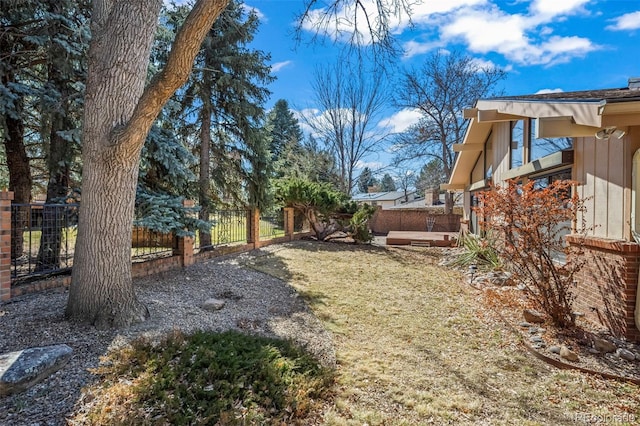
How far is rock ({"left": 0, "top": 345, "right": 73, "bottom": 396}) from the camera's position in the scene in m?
2.60

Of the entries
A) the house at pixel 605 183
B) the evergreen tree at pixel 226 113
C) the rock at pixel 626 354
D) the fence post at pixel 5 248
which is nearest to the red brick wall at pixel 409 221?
the evergreen tree at pixel 226 113

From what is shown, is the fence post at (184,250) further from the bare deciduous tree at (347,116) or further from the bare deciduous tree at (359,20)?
the bare deciduous tree at (347,116)

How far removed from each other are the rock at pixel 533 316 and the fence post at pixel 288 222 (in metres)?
9.55

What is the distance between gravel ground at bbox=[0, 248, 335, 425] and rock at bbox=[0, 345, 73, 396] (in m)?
0.06

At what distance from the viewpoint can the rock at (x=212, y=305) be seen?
16.8 feet

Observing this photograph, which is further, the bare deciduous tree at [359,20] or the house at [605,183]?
the bare deciduous tree at [359,20]

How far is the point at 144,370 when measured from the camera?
9.61 ft

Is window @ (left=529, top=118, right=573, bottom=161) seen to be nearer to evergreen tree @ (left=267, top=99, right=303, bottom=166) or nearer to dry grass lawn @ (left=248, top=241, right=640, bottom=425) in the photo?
dry grass lawn @ (left=248, top=241, right=640, bottom=425)

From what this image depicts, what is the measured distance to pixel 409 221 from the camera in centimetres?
2134

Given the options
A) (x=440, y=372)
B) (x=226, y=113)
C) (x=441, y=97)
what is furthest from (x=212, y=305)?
(x=441, y=97)

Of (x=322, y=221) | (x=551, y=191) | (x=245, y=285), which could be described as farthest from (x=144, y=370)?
(x=322, y=221)

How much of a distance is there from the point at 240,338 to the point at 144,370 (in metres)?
1.08

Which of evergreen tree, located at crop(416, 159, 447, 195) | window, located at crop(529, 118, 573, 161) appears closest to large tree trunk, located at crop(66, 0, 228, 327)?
window, located at crop(529, 118, 573, 161)

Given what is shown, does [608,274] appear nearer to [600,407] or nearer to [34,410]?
[600,407]
